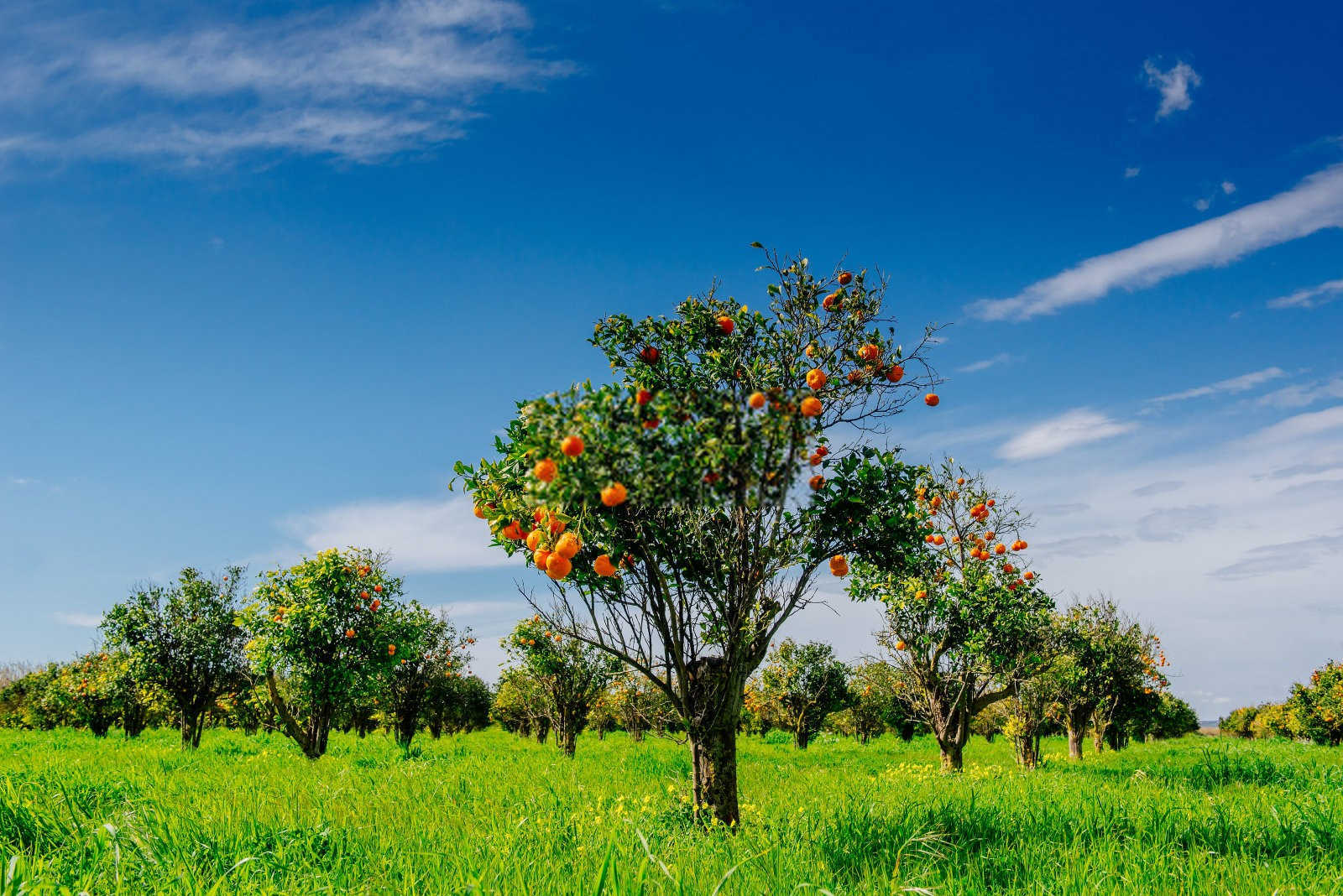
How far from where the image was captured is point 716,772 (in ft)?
22.0

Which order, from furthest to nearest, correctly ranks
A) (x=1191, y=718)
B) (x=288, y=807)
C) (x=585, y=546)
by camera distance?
1. (x=1191, y=718)
2. (x=288, y=807)
3. (x=585, y=546)

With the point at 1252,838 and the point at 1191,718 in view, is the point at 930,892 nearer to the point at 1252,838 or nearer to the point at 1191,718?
the point at 1252,838

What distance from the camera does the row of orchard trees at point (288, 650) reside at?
16.0 meters

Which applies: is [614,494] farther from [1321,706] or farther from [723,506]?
[1321,706]

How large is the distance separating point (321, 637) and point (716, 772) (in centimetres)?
1256

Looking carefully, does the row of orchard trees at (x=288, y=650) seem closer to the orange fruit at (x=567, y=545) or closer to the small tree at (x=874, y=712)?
the orange fruit at (x=567, y=545)

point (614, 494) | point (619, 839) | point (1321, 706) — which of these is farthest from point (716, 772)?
point (1321, 706)

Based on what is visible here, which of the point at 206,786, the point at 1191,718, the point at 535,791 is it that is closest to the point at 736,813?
the point at 535,791

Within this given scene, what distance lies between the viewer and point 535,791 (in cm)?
932

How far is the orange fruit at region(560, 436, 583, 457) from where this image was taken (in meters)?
4.54

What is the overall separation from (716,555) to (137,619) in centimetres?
2167

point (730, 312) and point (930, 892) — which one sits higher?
point (730, 312)

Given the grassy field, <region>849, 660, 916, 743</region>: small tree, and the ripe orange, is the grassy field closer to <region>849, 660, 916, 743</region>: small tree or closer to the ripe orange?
the ripe orange

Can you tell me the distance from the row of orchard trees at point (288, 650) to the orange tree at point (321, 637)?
0.02m
